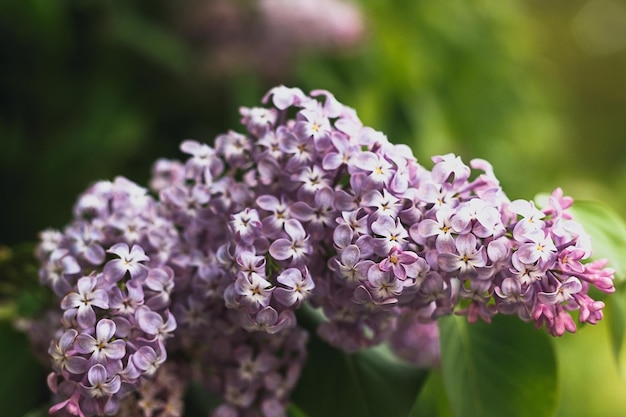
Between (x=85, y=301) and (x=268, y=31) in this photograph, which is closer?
(x=85, y=301)

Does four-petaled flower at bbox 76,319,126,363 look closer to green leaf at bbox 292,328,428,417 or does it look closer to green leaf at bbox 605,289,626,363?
green leaf at bbox 292,328,428,417

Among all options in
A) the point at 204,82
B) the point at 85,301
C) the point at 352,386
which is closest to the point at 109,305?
the point at 85,301

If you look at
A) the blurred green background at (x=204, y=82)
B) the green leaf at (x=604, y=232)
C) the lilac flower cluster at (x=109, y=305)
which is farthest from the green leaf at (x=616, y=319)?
the blurred green background at (x=204, y=82)

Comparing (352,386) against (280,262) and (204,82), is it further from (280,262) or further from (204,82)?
(204,82)

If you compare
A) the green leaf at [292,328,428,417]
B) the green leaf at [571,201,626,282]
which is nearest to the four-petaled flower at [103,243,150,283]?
the green leaf at [292,328,428,417]

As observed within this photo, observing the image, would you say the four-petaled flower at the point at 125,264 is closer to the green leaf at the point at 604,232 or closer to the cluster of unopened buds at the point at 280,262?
the cluster of unopened buds at the point at 280,262

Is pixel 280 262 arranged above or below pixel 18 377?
above

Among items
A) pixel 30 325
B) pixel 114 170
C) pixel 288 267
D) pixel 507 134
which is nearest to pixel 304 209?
pixel 288 267

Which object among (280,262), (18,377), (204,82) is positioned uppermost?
(204,82)
